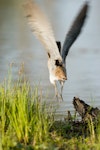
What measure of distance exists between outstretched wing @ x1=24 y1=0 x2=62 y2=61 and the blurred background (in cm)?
48

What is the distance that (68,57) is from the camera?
48.7 feet

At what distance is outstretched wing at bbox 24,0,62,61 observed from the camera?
7.95 meters

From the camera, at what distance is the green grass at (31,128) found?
7.16 metres

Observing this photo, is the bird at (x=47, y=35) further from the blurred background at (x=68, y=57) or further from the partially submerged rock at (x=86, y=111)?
the partially submerged rock at (x=86, y=111)

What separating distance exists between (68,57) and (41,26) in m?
6.88

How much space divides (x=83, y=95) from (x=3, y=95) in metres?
3.68

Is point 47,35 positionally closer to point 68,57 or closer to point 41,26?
point 41,26

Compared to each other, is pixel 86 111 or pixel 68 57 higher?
pixel 86 111

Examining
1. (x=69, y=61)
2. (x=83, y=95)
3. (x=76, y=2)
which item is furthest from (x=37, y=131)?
(x=76, y=2)

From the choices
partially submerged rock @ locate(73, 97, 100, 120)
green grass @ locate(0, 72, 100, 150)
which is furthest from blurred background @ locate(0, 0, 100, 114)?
green grass @ locate(0, 72, 100, 150)

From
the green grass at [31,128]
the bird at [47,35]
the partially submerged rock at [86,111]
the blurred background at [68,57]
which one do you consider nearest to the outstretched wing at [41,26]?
the bird at [47,35]

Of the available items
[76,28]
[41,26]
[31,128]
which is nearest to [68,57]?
[76,28]

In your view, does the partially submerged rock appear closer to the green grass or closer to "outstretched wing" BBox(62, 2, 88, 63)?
the green grass

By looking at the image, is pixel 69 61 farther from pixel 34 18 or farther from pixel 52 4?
pixel 52 4
